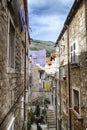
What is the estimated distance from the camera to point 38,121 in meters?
22.2

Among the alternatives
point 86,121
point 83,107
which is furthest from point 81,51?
point 86,121

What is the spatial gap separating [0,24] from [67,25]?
9.07 m

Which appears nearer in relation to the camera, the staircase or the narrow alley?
the narrow alley

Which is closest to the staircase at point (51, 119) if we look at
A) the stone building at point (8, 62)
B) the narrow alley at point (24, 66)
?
the narrow alley at point (24, 66)

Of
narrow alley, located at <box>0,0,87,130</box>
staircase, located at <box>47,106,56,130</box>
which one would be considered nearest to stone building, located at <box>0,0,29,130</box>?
narrow alley, located at <box>0,0,87,130</box>

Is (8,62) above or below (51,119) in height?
above

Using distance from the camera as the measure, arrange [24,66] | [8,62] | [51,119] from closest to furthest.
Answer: [8,62] < [24,66] < [51,119]

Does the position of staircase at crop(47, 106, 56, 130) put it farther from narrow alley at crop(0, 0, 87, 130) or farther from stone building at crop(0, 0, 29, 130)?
stone building at crop(0, 0, 29, 130)

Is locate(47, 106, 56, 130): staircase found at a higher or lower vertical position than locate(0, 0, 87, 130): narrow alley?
lower

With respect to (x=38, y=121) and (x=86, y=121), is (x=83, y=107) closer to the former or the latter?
(x=86, y=121)

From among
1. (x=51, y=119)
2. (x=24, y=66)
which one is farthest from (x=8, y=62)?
(x=51, y=119)

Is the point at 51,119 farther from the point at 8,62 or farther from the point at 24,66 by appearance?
the point at 8,62

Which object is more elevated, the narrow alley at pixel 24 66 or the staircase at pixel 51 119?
the narrow alley at pixel 24 66

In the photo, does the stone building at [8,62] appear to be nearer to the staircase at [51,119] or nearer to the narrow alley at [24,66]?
the narrow alley at [24,66]
